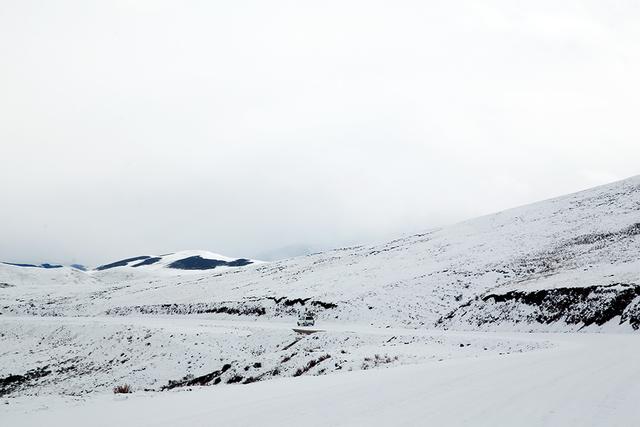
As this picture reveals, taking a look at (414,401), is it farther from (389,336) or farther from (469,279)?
(469,279)

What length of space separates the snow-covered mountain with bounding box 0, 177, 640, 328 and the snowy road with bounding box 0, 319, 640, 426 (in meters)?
17.2

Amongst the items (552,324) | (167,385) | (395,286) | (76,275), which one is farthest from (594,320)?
(76,275)

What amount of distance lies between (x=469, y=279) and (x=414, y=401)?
1509 inches

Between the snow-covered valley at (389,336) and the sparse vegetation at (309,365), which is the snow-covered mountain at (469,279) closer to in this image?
the snow-covered valley at (389,336)

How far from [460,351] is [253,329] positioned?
64.2ft

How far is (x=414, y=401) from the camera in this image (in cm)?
1009

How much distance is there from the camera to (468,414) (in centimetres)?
872

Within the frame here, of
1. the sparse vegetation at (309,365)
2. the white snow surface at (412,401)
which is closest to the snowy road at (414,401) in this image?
the white snow surface at (412,401)

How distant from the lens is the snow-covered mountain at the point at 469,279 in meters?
33.6

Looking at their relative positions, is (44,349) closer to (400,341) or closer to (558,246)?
(400,341)

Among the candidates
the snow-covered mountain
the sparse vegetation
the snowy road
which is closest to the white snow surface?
the snowy road

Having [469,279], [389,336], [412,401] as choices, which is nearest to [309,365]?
[389,336]

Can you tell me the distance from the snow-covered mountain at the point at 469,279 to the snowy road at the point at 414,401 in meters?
17.2

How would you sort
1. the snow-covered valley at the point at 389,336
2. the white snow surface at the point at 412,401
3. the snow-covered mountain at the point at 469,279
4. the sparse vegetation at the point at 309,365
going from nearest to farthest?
the white snow surface at the point at 412,401 < the snow-covered valley at the point at 389,336 < the sparse vegetation at the point at 309,365 < the snow-covered mountain at the point at 469,279
